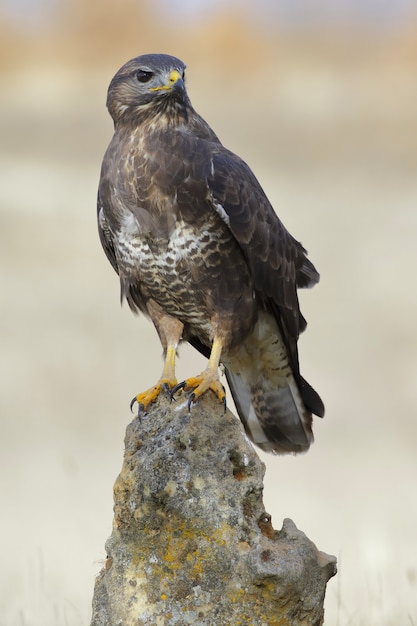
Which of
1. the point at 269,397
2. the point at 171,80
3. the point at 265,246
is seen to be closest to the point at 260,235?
the point at 265,246

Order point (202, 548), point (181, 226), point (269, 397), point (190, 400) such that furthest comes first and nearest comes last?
point (269, 397) → point (181, 226) → point (190, 400) → point (202, 548)

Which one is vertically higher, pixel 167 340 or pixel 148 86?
pixel 148 86

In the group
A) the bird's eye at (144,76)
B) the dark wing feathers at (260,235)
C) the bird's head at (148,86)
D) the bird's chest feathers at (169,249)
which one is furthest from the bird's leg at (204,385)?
the bird's eye at (144,76)

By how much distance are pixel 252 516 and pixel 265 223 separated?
7.47 feet

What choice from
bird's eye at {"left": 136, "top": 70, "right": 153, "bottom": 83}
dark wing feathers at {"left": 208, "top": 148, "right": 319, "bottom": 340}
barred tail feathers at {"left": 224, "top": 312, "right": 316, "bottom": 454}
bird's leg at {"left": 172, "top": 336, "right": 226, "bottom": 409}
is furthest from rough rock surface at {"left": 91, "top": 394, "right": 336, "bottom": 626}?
bird's eye at {"left": 136, "top": 70, "right": 153, "bottom": 83}

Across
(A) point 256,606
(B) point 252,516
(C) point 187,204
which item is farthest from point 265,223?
(A) point 256,606

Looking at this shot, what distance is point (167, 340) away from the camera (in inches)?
288

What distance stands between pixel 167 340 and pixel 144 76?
178 centimetres

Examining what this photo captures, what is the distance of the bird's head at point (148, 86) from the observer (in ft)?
22.2

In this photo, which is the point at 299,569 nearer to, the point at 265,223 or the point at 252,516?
the point at 252,516

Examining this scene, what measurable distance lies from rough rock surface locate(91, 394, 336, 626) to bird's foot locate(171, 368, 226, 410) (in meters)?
0.36

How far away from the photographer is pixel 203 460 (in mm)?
5562

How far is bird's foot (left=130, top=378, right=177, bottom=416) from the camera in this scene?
247 inches

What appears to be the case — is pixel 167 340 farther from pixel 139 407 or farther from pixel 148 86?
pixel 148 86
